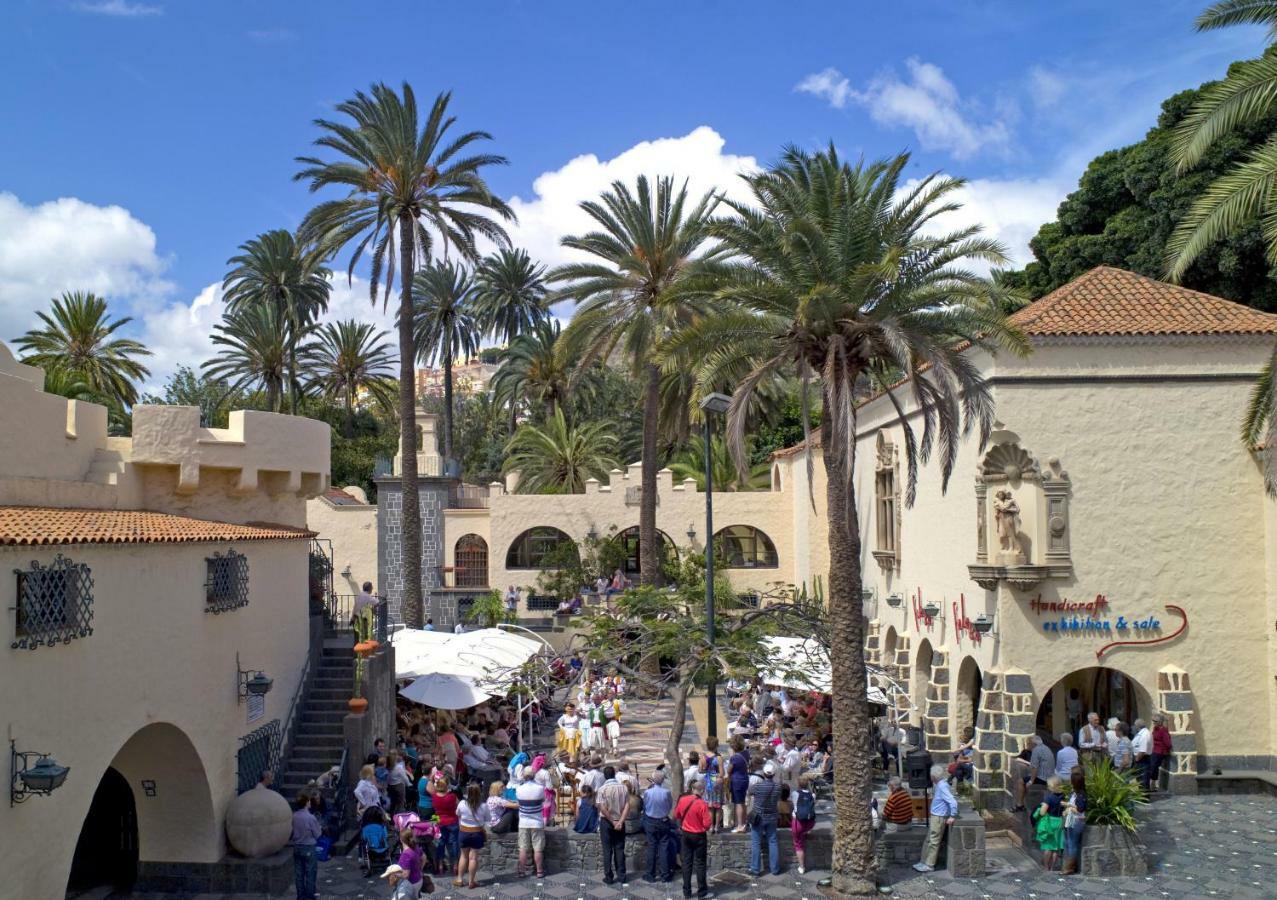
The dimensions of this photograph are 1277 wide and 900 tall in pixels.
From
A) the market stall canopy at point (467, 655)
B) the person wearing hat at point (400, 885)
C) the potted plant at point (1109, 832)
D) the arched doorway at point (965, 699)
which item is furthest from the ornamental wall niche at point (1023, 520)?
the person wearing hat at point (400, 885)

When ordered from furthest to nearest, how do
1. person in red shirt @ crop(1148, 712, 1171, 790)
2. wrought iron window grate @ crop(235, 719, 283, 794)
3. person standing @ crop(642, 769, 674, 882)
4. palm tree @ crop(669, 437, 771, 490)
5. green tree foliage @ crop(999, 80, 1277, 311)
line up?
palm tree @ crop(669, 437, 771, 490), green tree foliage @ crop(999, 80, 1277, 311), person in red shirt @ crop(1148, 712, 1171, 790), wrought iron window grate @ crop(235, 719, 283, 794), person standing @ crop(642, 769, 674, 882)

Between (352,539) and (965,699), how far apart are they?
73.4ft

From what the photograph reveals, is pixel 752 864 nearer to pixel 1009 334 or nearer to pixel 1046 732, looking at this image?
pixel 1009 334

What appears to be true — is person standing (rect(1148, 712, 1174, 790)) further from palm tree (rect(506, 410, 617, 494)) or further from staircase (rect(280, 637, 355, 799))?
palm tree (rect(506, 410, 617, 494))

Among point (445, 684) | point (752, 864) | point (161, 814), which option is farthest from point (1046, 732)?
point (161, 814)

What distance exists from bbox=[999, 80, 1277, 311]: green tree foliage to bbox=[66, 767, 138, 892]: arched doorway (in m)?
22.5

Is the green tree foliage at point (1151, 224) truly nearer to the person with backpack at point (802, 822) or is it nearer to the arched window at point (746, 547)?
the arched window at point (746, 547)

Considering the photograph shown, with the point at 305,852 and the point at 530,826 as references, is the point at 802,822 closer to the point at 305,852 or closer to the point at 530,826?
the point at 530,826

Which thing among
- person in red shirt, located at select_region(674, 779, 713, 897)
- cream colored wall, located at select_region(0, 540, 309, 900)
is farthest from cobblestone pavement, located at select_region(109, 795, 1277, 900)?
cream colored wall, located at select_region(0, 540, 309, 900)

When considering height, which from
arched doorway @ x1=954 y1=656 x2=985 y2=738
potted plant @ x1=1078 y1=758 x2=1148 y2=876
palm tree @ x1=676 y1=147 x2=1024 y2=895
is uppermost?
palm tree @ x1=676 y1=147 x2=1024 y2=895

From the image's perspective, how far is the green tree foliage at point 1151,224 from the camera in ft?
87.6

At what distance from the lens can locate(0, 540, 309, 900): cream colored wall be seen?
9.42m

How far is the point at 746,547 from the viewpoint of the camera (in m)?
37.2

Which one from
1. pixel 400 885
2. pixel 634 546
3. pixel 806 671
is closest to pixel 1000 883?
pixel 806 671
